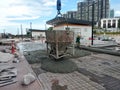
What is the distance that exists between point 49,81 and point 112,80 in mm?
2117

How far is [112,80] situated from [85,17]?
19.0 meters

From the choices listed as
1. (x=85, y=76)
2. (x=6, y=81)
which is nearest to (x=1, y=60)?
(x=6, y=81)

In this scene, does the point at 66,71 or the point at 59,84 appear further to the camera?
the point at 66,71

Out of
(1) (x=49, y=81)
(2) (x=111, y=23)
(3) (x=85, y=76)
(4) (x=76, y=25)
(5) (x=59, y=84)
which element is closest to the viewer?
(5) (x=59, y=84)

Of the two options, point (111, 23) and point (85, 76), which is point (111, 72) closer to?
point (85, 76)

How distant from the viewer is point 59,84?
4.23 meters

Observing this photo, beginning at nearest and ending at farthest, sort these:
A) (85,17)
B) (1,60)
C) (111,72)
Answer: (111,72), (1,60), (85,17)

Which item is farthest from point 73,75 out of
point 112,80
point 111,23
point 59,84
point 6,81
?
point 111,23

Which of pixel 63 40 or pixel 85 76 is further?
pixel 63 40

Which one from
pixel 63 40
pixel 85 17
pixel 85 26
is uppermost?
pixel 85 17

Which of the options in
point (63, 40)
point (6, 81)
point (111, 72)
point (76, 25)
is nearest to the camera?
point (6, 81)

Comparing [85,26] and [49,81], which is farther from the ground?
[85,26]

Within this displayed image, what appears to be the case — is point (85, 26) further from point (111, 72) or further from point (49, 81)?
point (49, 81)

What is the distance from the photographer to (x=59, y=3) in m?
6.71
